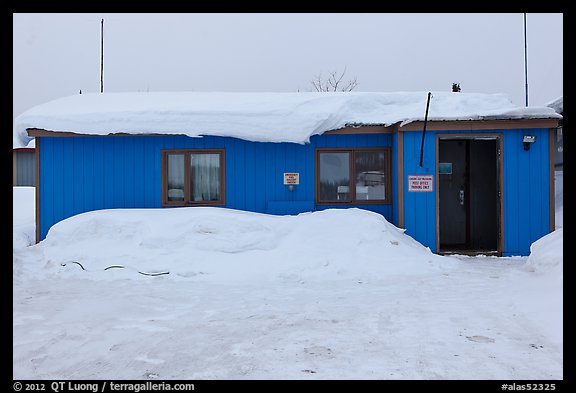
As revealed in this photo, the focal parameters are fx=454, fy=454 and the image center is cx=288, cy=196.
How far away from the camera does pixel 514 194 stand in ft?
33.6

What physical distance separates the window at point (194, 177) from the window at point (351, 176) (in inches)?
96.1

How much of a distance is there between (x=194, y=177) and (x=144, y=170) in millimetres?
1207

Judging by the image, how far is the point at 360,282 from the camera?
750 cm

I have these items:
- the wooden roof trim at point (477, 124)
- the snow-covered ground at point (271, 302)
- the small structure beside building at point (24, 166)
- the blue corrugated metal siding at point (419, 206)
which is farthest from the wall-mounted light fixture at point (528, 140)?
the small structure beside building at point (24, 166)

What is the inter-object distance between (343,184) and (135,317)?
6.68 m

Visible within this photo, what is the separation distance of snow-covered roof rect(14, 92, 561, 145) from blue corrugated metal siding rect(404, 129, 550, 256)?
0.63 m

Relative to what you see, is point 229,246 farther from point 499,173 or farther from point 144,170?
point 499,173

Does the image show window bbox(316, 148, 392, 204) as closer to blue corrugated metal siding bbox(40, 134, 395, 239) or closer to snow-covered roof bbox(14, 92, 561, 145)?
blue corrugated metal siding bbox(40, 134, 395, 239)

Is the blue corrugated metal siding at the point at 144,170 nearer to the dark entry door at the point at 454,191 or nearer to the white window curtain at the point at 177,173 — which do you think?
the white window curtain at the point at 177,173

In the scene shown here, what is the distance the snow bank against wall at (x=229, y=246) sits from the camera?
8.20 m

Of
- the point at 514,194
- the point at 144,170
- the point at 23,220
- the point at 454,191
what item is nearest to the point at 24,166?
the point at 23,220

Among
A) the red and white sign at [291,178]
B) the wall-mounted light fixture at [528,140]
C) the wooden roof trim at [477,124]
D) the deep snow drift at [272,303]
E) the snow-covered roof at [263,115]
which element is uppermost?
the snow-covered roof at [263,115]

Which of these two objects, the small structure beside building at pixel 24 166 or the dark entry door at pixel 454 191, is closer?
the dark entry door at pixel 454 191

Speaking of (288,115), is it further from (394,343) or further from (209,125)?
(394,343)
